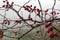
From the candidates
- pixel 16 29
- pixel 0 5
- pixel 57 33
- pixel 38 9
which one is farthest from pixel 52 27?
pixel 0 5

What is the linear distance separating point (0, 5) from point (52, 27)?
0.55 meters

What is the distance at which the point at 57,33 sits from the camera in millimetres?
1855

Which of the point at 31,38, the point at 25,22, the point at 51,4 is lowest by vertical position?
the point at 31,38

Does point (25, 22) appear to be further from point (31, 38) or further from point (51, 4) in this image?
point (51, 4)

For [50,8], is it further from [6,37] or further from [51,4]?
[6,37]

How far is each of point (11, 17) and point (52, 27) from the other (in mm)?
405

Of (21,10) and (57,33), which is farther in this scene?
(21,10)

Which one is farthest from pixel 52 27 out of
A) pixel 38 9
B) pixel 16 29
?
pixel 16 29

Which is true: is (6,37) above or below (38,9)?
below

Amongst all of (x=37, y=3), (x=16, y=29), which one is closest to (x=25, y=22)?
(x=16, y=29)

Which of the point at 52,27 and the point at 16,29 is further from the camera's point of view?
the point at 16,29

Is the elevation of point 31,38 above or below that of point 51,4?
below

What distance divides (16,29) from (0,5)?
0.28 metres

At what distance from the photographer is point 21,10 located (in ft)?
6.49
